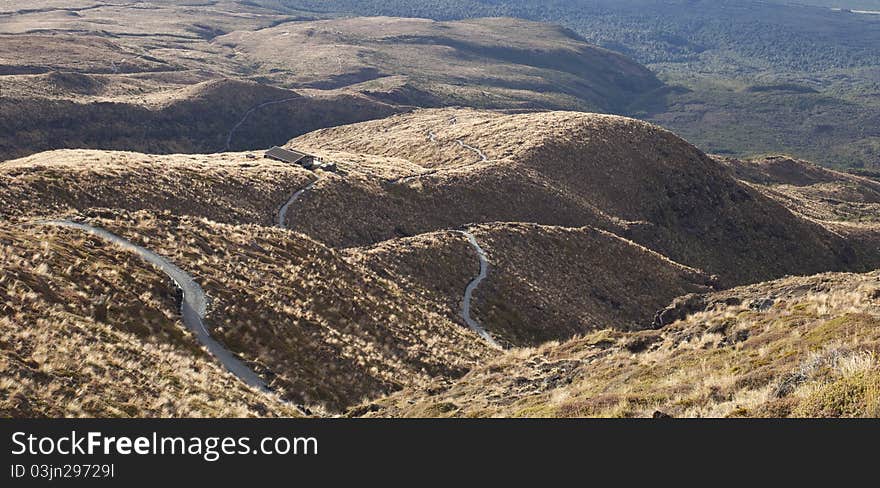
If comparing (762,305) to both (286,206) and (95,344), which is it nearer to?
(95,344)

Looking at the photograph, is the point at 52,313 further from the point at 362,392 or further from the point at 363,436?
the point at 363,436

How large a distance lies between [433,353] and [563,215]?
42391 millimetres

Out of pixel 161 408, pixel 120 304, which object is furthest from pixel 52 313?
pixel 161 408

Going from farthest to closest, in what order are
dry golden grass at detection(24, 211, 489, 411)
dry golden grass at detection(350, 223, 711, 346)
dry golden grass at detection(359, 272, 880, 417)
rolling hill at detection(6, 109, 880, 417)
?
dry golden grass at detection(350, 223, 711, 346) → dry golden grass at detection(24, 211, 489, 411) → rolling hill at detection(6, 109, 880, 417) → dry golden grass at detection(359, 272, 880, 417)

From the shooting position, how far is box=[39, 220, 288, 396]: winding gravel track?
83.5 ft

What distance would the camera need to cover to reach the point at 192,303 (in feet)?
95.0

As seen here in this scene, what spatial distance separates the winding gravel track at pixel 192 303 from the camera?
1002 inches

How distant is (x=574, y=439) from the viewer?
442 inches

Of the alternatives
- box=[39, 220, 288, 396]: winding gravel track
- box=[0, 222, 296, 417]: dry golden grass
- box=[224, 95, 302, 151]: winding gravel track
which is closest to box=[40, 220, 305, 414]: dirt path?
box=[39, 220, 288, 396]: winding gravel track

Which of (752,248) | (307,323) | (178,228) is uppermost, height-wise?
(178,228)

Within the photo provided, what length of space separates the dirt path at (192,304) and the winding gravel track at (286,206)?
21859mm

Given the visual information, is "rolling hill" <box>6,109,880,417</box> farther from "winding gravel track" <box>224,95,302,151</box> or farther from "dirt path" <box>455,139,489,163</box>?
"winding gravel track" <box>224,95,302,151</box>

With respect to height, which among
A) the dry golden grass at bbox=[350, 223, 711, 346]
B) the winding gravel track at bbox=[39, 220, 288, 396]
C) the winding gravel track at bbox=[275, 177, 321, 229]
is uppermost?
the winding gravel track at bbox=[39, 220, 288, 396]

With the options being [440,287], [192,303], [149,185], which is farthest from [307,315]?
[149,185]
